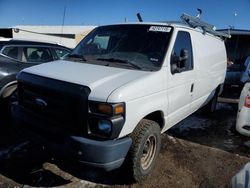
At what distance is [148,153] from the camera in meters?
4.07

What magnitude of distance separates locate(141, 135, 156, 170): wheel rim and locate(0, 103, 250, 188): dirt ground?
0.74 feet

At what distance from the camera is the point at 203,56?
5.57 m

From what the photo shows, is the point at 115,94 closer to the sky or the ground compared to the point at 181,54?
closer to the ground

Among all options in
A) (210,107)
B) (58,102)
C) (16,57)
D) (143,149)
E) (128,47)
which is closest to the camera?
(58,102)

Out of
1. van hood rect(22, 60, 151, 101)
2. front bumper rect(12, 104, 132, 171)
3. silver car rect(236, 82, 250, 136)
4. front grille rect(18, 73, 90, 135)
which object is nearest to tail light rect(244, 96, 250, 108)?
silver car rect(236, 82, 250, 136)

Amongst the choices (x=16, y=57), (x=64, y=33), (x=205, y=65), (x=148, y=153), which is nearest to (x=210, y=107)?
(x=205, y=65)

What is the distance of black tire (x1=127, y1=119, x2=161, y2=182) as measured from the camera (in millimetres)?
3512

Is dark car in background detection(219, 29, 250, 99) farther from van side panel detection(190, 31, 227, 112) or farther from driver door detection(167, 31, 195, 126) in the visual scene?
driver door detection(167, 31, 195, 126)

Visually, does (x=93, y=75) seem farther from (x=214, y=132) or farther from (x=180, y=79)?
(x=214, y=132)

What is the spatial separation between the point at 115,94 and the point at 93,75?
1.82 feet

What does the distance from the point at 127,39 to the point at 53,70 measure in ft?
4.39

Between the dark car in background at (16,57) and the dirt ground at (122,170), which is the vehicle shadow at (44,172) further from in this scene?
the dark car in background at (16,57)

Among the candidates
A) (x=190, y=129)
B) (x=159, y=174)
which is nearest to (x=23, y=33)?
(x=190, y=129)

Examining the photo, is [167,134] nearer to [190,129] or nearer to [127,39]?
[190,129]
